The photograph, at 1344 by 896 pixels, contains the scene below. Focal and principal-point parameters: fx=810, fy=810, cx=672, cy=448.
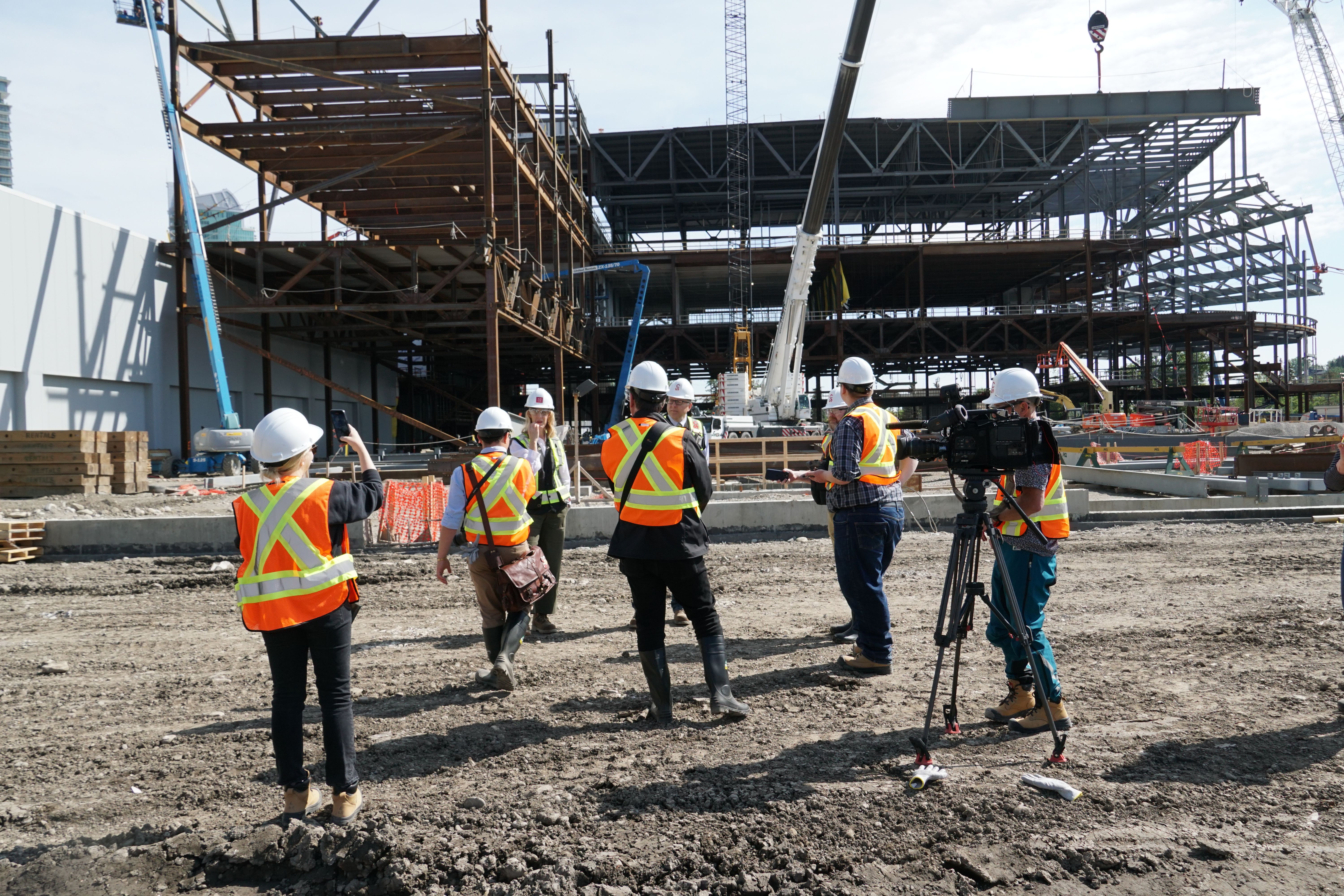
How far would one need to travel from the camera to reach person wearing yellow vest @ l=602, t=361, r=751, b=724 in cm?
430

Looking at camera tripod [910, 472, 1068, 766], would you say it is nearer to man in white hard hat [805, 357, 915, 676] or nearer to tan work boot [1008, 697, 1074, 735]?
tan work boot [1008, 697, 1074, 735]

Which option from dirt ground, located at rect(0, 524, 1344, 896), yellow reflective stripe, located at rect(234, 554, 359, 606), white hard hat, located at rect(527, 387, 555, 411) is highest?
white hard hat, located at rect(527, 387, 555, 411)

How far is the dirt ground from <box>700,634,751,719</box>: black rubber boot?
0.10 m

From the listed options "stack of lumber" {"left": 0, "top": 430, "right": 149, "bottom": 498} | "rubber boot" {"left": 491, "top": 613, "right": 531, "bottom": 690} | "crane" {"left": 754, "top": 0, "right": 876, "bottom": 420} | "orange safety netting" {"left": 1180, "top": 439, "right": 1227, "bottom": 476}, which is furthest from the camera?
"orange safety netting" {"left": 1180, "top": 439, "right": 1227, "bottom": 476}

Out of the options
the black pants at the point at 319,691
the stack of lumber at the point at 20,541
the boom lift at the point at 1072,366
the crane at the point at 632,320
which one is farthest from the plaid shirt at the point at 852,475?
the boom lift at the point at 1072,366

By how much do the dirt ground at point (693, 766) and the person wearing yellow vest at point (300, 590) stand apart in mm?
273

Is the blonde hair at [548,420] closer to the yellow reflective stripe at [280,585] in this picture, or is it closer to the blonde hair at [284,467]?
the blonde hair at [284,467]

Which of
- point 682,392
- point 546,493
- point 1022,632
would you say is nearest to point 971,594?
point 1022,632

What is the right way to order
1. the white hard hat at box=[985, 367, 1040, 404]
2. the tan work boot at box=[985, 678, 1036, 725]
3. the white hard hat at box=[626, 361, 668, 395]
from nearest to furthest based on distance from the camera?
the white hard hat at box=[985, 367, 1040, 404]
the tan work boot at box=[985, 678, 1036, 725]
the white hard hat at box=[626, 361, 668, 395]

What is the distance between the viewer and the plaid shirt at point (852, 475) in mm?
5027

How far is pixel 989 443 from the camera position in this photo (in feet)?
12.1

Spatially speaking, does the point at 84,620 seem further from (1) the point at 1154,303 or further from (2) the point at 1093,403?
(1) the point at 1154,303

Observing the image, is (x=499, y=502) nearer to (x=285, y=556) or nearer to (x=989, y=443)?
(x=285, y=556)

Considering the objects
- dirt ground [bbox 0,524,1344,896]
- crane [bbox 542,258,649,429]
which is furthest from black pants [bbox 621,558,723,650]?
crane [bbox 542,258,649,429]
